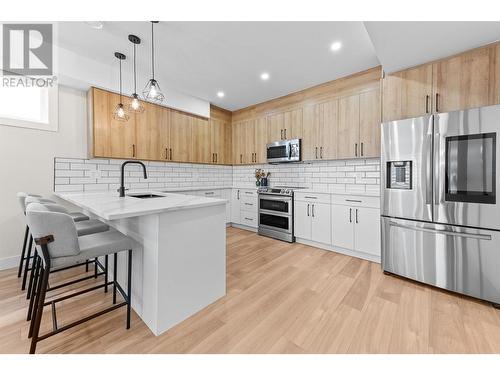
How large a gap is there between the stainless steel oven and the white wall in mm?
3058

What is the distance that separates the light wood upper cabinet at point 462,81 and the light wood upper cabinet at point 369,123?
0.82 m

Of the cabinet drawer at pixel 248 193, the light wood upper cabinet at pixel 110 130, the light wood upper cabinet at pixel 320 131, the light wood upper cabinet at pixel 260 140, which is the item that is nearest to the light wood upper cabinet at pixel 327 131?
the light wood upper cabinet at pixel 320 131

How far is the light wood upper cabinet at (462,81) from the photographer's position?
6.69 ft

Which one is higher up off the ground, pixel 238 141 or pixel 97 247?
pixel 238 141

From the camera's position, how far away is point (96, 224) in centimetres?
216

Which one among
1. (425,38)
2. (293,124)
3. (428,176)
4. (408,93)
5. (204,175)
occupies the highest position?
(425,38)

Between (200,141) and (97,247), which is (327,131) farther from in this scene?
(97,247)

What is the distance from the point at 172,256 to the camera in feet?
5.30

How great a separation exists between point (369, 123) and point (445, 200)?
1496 millimetres

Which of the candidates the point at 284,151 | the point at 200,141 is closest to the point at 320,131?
the point at 284,151

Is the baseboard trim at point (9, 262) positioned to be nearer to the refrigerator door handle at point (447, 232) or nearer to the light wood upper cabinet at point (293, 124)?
the light wood upper cabinet at point (293, 124)

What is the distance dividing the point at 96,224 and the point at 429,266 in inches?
133
